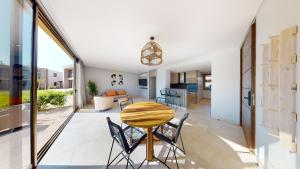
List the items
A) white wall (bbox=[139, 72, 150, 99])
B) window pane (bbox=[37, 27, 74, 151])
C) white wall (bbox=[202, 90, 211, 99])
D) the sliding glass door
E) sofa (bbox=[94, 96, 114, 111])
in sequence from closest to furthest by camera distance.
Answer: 1. the sliding glass door
2. window pane (bbox=[37, 27, 74, 151])
3. sofa (bbox=[94, 96, 114, 111])
4. white wall (bbox=[202, 90, 211, 99])
5. white wall (bbox=[139, 72, 150, 99])

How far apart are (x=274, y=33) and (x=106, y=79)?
903 centimetres

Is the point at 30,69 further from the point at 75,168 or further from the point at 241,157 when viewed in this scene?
the point at 241,157

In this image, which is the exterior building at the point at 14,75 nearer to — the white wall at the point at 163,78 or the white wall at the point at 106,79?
the white wall at the point at 163,78

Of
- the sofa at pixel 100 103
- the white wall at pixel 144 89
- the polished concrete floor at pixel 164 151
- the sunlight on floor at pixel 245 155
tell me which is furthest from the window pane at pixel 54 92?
the white wall at pixel 144 89

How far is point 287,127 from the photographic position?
1208 millimetres

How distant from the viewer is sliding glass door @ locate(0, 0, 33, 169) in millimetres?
1276

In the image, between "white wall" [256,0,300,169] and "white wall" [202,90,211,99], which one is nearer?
"white wall" [256,0,300,169]

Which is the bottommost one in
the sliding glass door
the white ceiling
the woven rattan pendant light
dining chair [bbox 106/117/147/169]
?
dining chair [bbox 106/117/147/169]

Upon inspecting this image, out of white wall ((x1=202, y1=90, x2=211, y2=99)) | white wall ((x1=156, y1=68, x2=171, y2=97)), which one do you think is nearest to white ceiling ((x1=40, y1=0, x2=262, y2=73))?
white wall ((x1=156, y1=68, x2=171, y2=97))

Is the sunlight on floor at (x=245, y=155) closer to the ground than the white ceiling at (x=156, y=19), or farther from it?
closer to the ground

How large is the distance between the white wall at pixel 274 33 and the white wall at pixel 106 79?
8746mm

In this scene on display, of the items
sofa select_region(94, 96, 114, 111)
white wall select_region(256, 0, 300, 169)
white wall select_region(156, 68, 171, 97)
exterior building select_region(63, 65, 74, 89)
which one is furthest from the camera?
white wall select_region(156, 68, 171, 97)

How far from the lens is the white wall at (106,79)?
861 cm

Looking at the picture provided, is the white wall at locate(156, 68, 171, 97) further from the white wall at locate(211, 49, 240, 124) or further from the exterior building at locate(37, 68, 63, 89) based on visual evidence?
the exterior building at locate(37, 68, 63, 89)
